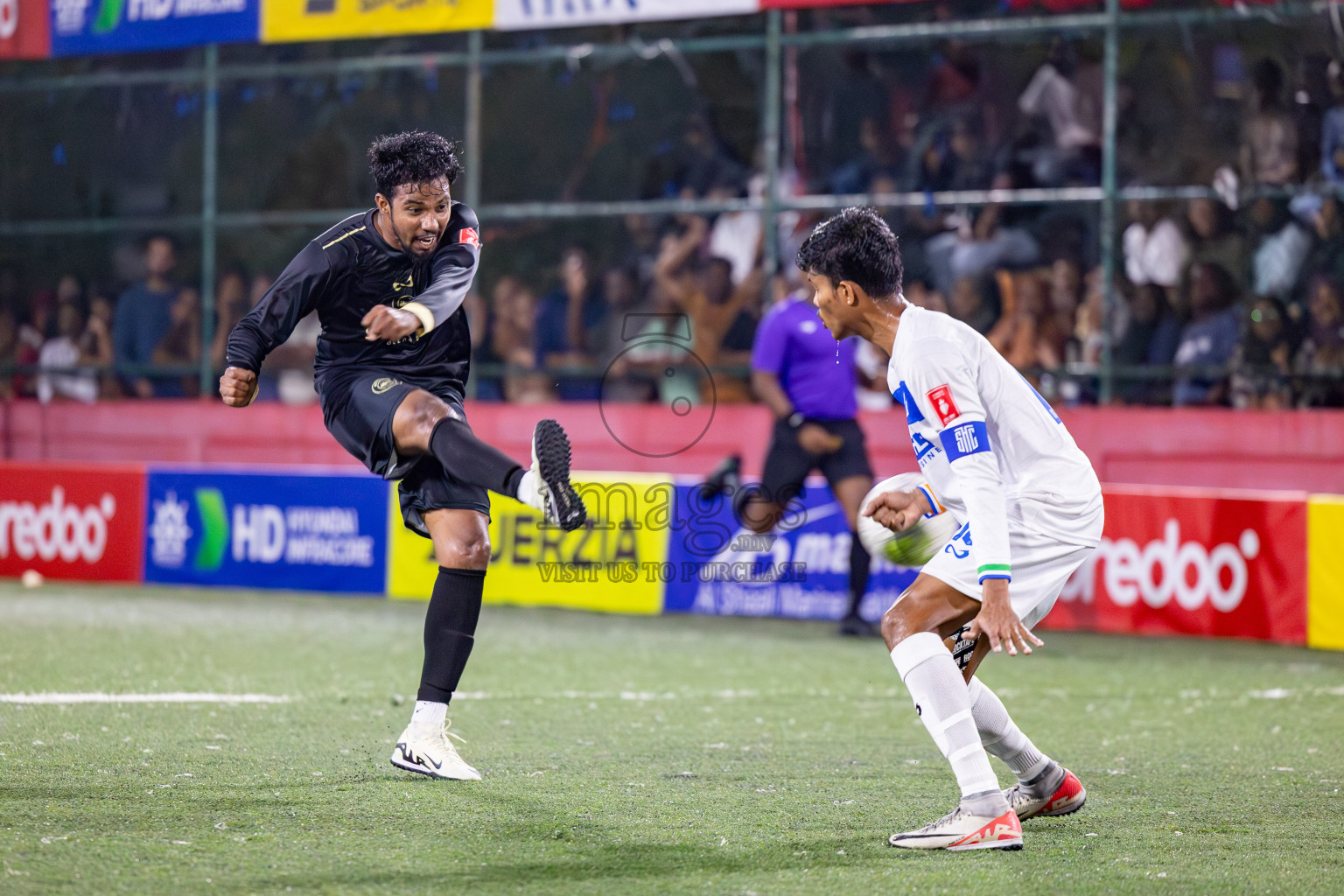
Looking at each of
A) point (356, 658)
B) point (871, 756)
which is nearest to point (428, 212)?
point (871, 756)

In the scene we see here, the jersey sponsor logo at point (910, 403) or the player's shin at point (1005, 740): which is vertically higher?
the jersey sponsor logo at point (910, 403)

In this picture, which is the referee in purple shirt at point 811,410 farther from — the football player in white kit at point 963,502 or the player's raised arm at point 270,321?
the football player in white kit at point 963,502

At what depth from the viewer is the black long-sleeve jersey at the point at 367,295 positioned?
217 inches

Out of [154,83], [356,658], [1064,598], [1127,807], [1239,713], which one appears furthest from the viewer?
[154,83]

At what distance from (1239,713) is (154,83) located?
43.6ft

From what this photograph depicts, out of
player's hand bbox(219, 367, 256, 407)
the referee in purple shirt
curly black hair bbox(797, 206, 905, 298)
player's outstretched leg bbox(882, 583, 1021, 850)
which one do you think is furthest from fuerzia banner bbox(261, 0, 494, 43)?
player's outstretched leg bbox(882, 583, 1021, 850)

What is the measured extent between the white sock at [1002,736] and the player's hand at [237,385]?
94.1 inches

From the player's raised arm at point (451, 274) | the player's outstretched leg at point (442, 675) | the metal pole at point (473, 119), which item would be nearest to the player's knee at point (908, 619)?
the player's outstretched leg at point (442, 675)

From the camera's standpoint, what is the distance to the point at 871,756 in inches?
241

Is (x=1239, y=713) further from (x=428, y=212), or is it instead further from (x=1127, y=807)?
(x=428, y=212)

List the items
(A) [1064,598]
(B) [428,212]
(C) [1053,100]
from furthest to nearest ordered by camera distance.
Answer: (C) [1053,100] → (A) [1064,598] → (B) [428,212]

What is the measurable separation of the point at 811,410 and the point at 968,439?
5.83m

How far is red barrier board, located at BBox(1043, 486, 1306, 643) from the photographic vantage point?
32.6ft

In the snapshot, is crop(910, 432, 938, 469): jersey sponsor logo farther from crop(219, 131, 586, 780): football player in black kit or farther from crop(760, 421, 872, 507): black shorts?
crop(760, 421, 872, 507): black shorts
